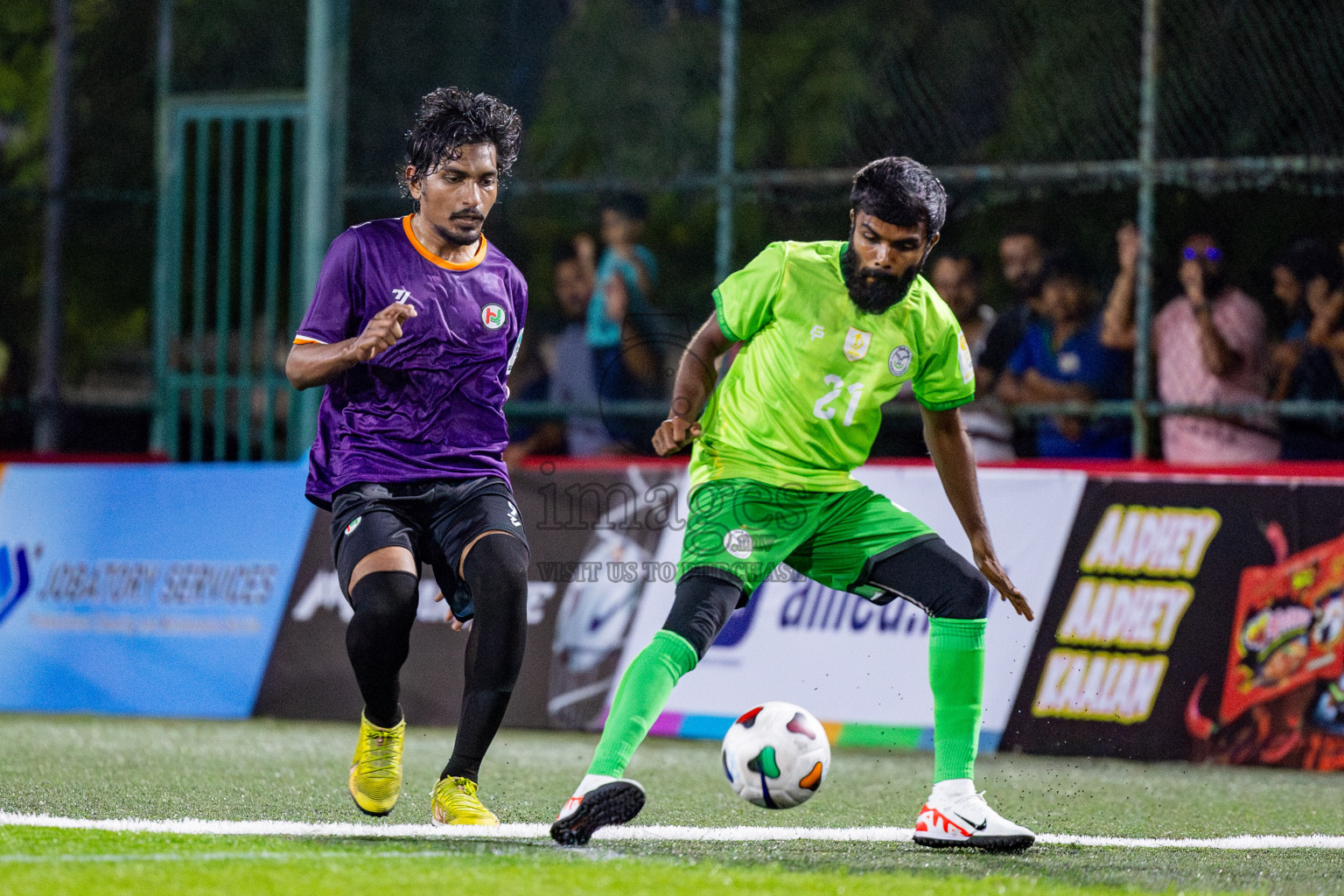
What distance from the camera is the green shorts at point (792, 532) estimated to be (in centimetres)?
536

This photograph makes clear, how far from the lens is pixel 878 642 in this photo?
8.59 meters

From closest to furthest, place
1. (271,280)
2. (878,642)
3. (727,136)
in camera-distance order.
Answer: (878,642) → (727,136) → (271,280)

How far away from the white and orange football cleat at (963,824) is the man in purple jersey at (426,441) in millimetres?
1249

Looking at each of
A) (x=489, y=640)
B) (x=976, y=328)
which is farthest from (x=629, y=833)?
(x=976, y=328)

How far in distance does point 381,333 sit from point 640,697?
121 centimetres

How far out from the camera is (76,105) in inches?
549

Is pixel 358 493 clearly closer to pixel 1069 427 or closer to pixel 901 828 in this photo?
pixel 901 828

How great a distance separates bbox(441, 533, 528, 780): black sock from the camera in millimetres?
5410

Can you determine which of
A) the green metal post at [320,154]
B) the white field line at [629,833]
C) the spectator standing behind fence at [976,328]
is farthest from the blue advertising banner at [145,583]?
the white field line at [629,833]

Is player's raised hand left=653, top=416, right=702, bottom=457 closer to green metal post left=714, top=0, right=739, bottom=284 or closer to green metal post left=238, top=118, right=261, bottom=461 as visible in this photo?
green metal post left=714, top=0, right=739, bottom=284

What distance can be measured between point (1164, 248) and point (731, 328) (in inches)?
185

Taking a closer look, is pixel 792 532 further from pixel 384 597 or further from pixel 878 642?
pixel 878 642

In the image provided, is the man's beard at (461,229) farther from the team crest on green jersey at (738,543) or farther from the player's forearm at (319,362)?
the team crest on green jersey at (738,543)

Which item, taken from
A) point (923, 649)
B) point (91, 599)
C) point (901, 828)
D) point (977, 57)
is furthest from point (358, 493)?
point (977, 57)
